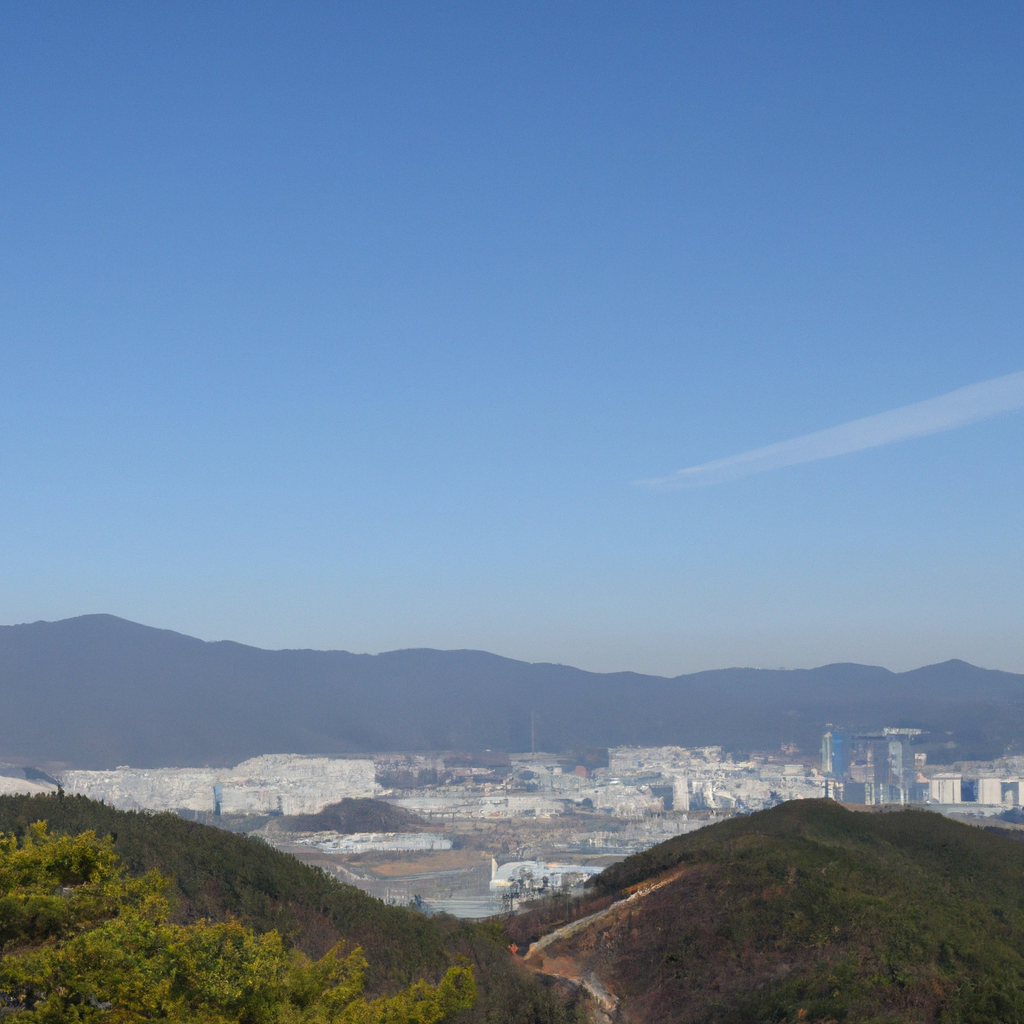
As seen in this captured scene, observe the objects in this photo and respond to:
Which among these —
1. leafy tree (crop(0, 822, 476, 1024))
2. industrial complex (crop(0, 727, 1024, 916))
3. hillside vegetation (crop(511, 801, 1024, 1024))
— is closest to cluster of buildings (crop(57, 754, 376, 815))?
industrial complex (crop(0, 727, 1024, 916))

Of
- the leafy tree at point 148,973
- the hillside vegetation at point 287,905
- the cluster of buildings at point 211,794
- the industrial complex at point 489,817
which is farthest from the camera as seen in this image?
the cluster of buildings at point 211,794

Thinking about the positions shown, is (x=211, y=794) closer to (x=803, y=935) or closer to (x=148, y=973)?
(x=803, y=935)

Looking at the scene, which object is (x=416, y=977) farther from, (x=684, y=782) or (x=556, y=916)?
(x=684, y=782)

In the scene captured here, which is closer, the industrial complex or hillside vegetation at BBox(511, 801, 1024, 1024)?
hillside vegetation at BBox(511, 801, 1024, 1024)

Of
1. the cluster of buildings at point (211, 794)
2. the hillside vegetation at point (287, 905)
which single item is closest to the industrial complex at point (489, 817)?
the cluster of buildings at point (211, 794)

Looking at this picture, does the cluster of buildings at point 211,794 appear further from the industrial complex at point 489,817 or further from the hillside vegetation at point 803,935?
the hillside vegetation at point 803,935

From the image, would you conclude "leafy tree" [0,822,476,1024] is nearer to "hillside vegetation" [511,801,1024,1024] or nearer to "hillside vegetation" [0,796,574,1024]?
"hillside vegetation" [0,796,574,1024]
